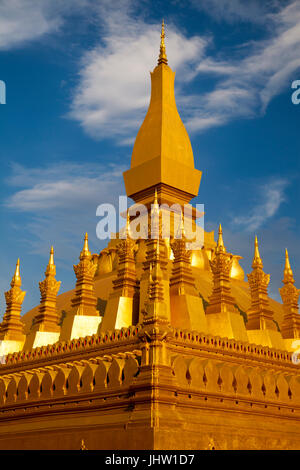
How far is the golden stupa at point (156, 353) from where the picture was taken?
14.2 m

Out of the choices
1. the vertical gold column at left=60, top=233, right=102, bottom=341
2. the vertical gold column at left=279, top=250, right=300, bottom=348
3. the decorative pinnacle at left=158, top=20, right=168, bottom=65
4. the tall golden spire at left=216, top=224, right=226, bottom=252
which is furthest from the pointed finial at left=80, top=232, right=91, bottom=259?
the decorative pinnacle at left=158, top=20, right=168, bottom=65

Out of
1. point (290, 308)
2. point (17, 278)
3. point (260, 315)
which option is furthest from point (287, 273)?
point (17, 278)

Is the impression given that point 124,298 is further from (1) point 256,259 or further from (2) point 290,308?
(2) point 290,308

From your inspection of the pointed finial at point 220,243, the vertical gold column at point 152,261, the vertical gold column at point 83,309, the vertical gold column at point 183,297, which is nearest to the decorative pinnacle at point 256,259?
the pointed finial at point 220,243

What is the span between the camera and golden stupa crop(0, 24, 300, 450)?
1420 cm

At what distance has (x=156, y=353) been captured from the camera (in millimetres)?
14172

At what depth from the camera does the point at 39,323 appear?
72.6 ft

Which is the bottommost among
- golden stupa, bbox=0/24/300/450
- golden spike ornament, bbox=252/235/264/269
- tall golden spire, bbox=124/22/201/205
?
golden stupa, bbox=0/24/300/450

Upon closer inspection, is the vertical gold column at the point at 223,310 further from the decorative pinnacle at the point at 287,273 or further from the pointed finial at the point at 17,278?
the pointed finial at the point at 17,278

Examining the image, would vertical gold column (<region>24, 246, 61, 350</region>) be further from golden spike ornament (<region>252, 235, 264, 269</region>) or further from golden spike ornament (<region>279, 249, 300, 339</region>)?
golden spike ornament (<region>279, 249, 300, 339</region>)

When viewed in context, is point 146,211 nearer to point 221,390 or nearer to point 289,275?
point 289,275
